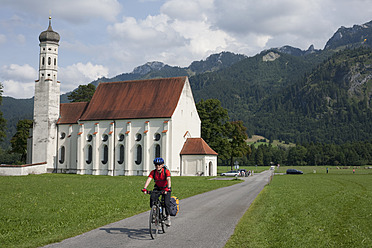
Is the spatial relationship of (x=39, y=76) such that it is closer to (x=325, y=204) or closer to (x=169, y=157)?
(x=169, y=157)

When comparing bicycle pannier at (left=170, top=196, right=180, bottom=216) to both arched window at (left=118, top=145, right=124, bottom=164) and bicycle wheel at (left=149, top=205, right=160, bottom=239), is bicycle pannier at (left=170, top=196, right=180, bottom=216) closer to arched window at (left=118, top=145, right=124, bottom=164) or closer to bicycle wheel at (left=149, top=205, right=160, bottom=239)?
bicycle wheel at (left=149, top=205, right=160, bottom=239)

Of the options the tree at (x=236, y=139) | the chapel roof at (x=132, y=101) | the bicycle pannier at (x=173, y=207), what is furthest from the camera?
the tree at (x=236, y=139)

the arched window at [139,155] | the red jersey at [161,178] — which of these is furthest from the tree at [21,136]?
the red jersey at [161,178]

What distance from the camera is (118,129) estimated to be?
63.1 meters

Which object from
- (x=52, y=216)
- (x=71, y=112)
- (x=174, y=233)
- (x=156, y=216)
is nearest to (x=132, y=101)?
(x=71, y=112)

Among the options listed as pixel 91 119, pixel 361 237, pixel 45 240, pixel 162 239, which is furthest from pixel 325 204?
pixel 91 119

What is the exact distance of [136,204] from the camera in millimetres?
19766

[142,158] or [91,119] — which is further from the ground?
[91,119]

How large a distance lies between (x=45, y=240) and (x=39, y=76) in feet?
205

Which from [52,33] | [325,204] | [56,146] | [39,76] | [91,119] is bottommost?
[325,204]

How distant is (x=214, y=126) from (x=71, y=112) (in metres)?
26.0

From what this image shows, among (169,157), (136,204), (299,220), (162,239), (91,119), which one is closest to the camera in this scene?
(162,239)

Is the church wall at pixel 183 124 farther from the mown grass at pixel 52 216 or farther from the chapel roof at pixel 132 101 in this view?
the mown grass at pixel 52 216

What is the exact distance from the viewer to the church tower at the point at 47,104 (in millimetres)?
66625
